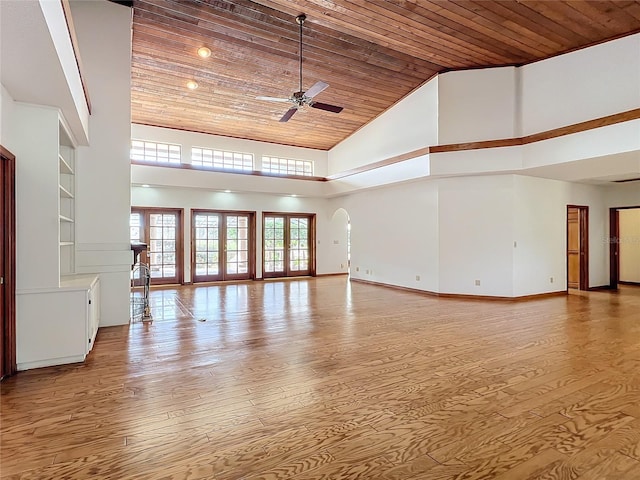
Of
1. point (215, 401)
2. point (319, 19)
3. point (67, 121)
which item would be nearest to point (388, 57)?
point (319, 19)

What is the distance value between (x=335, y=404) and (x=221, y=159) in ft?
26.6

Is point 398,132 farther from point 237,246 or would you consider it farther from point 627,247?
point 627,247

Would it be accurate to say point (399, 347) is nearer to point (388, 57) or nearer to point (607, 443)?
point (607, 443)

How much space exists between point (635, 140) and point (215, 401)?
19.9 feet

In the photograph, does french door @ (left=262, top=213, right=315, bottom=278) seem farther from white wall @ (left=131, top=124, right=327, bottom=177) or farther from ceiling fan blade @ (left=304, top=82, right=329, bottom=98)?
ceiling fan blade @ (left=304, top=82, right=329, bottom=98)

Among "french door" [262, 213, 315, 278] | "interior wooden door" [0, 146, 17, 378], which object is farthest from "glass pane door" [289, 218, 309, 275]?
"interior wooden door" [0, 146, 17, 378]

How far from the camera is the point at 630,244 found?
9.07m

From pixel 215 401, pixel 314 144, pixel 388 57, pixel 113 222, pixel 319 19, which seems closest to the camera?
pixel 215 401

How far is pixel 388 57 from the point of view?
675cm

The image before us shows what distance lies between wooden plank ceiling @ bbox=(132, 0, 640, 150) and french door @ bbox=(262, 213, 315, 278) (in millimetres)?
3072

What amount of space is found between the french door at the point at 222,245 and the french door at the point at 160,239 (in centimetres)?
37

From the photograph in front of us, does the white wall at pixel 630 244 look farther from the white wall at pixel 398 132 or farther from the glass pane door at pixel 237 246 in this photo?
the glass pane door at pixel 237 246

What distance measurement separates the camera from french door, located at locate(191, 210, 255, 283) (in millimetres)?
9484

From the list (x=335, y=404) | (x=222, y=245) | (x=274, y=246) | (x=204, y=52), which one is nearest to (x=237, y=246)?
(x=222, y=245)
